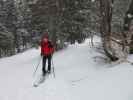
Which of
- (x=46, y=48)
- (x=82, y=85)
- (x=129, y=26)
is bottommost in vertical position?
(x=82, y=85)

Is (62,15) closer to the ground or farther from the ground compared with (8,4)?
closer to the ground

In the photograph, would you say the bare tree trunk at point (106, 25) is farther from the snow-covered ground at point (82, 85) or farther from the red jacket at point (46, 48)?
the red jacket at point (46, 48)

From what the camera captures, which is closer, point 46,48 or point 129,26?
Result: point 129,26

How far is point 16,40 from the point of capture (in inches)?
1758

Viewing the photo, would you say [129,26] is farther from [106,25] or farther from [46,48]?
[46,48]

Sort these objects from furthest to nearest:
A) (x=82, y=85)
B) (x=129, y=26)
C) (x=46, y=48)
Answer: (x=46, y=48), (x=129, y=26), (x=82, y=85)

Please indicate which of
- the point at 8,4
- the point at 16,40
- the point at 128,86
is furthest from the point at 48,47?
the point at 16,40

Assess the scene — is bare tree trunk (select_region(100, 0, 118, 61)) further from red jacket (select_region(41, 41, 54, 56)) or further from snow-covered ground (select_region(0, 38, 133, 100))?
red jacket (select_region(41, 41, 54, 56))

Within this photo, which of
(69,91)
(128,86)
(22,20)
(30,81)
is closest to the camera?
(128,86)

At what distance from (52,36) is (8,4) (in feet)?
76.0

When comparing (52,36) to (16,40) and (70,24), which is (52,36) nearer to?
(70,24)

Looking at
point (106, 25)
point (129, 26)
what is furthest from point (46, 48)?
point (129, 26)

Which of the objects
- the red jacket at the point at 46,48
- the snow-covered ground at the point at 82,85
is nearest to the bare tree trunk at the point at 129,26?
the snow-covered ground at the point at 82,85

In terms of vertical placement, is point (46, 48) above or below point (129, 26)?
below
